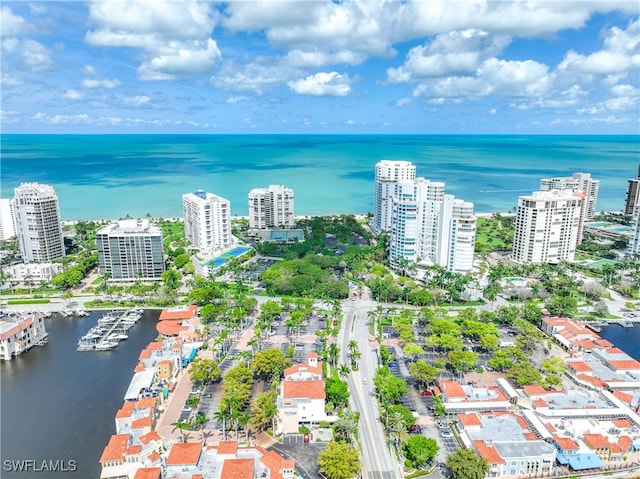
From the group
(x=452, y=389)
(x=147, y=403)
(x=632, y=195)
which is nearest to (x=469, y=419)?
(x=452, y=389)

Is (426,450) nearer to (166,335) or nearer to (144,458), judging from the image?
(144,458)

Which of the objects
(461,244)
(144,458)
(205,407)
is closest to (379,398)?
(205,407)

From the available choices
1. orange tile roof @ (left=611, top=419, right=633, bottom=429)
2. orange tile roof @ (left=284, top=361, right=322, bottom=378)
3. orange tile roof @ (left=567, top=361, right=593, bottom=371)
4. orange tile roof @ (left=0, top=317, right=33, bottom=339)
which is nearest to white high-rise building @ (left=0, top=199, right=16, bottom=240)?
orange tile roof @ (left=0, top=317, right=33, bottom=339)

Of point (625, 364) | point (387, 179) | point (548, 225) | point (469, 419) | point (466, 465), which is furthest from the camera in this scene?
point (387, 179)

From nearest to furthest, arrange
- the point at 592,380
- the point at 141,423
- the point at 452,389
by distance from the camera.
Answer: the point at 141,423 < the point at 452,389 < the point at 592,380

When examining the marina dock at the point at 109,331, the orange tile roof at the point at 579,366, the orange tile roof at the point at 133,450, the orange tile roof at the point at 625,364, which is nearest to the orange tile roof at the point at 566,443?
the orange tile roof at the point at 579,366

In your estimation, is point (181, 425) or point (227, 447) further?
point (181, 425)

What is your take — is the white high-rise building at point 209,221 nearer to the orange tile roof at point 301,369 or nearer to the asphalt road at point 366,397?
the asphalt road at point 366,397

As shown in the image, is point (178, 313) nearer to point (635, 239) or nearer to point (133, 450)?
point (133, 450)

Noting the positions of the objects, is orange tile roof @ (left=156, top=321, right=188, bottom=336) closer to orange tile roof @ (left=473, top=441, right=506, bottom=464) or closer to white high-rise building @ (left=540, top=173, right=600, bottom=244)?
orange tile roof @ (left=473, top=441, right=506, bottom=464)

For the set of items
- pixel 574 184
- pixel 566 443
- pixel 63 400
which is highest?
pixel 574 184
